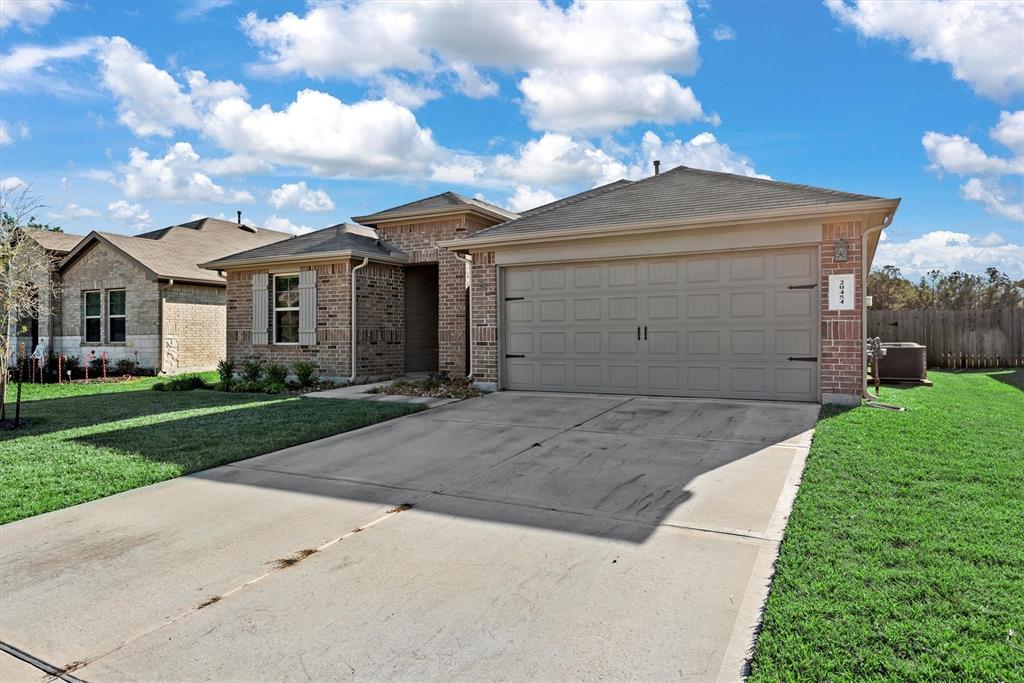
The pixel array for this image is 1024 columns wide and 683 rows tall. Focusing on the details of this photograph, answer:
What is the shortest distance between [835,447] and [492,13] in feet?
27.5

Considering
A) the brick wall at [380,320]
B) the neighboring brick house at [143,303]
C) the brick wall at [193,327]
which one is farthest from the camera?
the brick wall at [193,327]

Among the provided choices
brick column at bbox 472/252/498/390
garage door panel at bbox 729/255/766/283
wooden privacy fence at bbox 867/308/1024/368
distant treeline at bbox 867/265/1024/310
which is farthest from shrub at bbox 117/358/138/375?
distant treeline at bbox 867/265/1024/310

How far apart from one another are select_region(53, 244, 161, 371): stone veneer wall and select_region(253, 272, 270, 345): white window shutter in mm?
4207

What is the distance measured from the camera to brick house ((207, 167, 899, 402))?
27.8 feet

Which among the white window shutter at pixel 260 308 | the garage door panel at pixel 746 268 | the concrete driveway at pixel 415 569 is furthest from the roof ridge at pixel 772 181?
the white window shutter at pixel 260 308

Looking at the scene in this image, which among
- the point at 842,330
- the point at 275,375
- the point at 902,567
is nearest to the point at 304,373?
the point at 275,375

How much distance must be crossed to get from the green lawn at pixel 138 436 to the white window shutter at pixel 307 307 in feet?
7.23

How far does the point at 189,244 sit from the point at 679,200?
53.6 feet

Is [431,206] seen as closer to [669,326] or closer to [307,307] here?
[307,307]

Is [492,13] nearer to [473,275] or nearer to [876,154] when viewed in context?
[473,275]

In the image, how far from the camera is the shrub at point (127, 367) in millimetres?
16797

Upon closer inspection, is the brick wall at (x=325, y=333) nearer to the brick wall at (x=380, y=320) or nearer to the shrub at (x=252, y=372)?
the brick wall at (x=380, y=320)

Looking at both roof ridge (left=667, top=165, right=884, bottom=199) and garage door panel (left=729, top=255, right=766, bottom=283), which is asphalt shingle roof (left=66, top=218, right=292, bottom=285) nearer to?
roof ridge (left=667, top=165, right=884, bottom=199)

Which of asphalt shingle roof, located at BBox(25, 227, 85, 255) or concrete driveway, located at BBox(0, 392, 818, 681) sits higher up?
asphalt shingle roof, located at BBox(25, 227, 85, 255)
